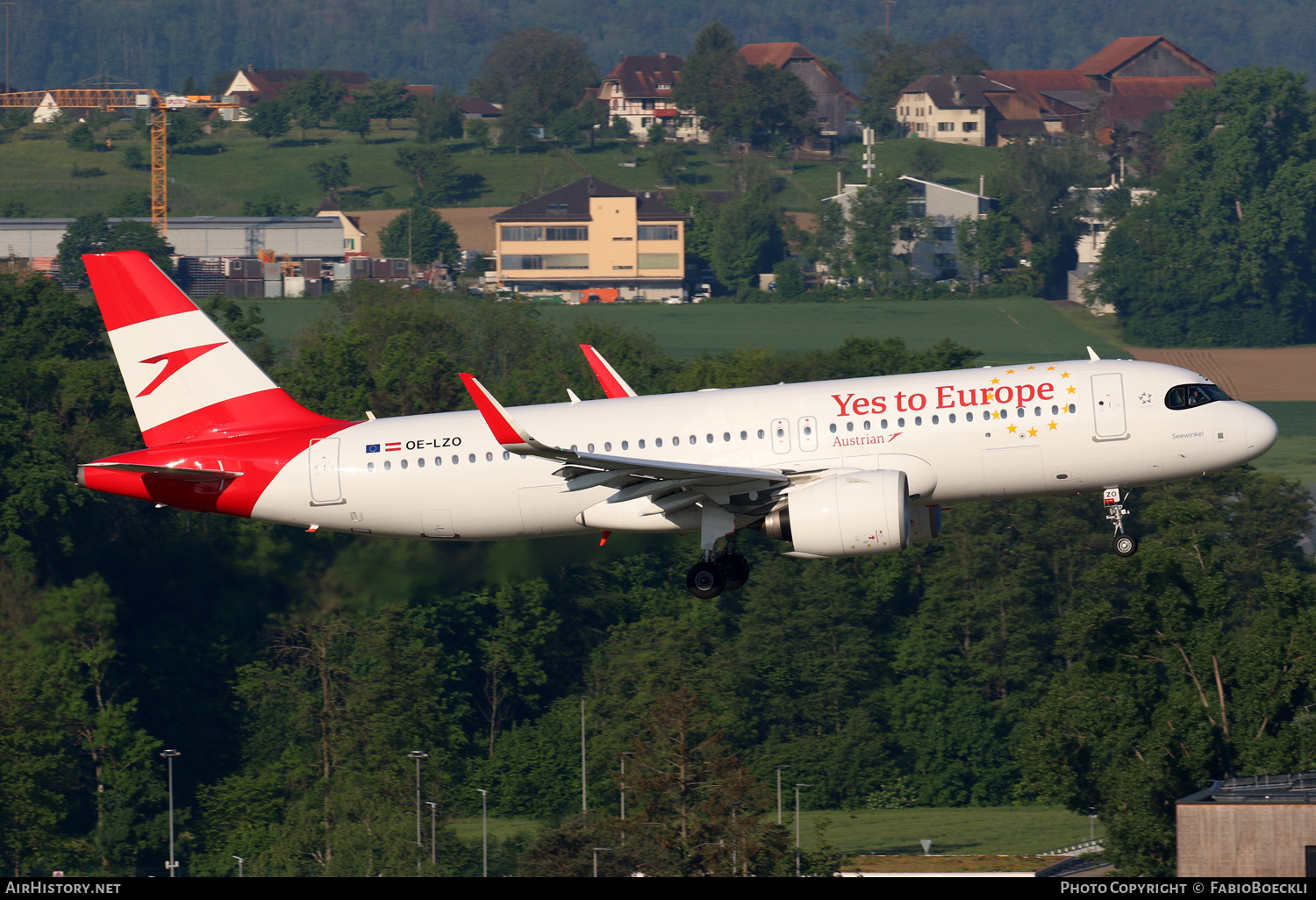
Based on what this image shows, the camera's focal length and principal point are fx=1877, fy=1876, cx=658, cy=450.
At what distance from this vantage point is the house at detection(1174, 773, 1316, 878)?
4991 cm

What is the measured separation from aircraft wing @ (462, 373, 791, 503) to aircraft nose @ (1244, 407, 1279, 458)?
10.4m

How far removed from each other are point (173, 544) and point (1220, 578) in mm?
54797

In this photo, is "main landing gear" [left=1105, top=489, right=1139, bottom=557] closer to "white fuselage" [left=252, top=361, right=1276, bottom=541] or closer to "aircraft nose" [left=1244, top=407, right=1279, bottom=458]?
"white fuselage" [left=252, top=361, right=1276, bottom=541]

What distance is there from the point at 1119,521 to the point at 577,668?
76479 mm

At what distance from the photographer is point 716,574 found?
141 ft

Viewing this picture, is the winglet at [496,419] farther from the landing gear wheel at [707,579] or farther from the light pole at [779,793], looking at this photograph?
the light pole at [779,793]

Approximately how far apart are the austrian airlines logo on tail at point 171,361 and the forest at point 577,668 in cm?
2735

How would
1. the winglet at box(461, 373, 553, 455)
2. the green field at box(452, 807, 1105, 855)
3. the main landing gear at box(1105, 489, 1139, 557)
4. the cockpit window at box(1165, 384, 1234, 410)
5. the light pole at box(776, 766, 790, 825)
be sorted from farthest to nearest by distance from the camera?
the light pole at box(776, 766, 790, 825)
the green field at box(452, 807, 1105, 855)
the main landing gear at box(1105, 489, 1139, 557)
the cockpit window at box(1165, 384, 1234, 410)
the winglet at box(461, 373, 553, 455)

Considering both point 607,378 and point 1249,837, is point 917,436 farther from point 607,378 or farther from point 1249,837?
point 1249,837

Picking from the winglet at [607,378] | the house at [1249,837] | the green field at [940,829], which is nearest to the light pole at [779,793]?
the green field at [940,829]

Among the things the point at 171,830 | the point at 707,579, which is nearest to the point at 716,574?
the point at 707,579

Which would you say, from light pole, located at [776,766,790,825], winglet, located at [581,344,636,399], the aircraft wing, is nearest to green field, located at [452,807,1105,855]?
light pole, located at [776,766,790,825]

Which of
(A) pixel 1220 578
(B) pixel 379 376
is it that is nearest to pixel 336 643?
(B) pixel 379 376
